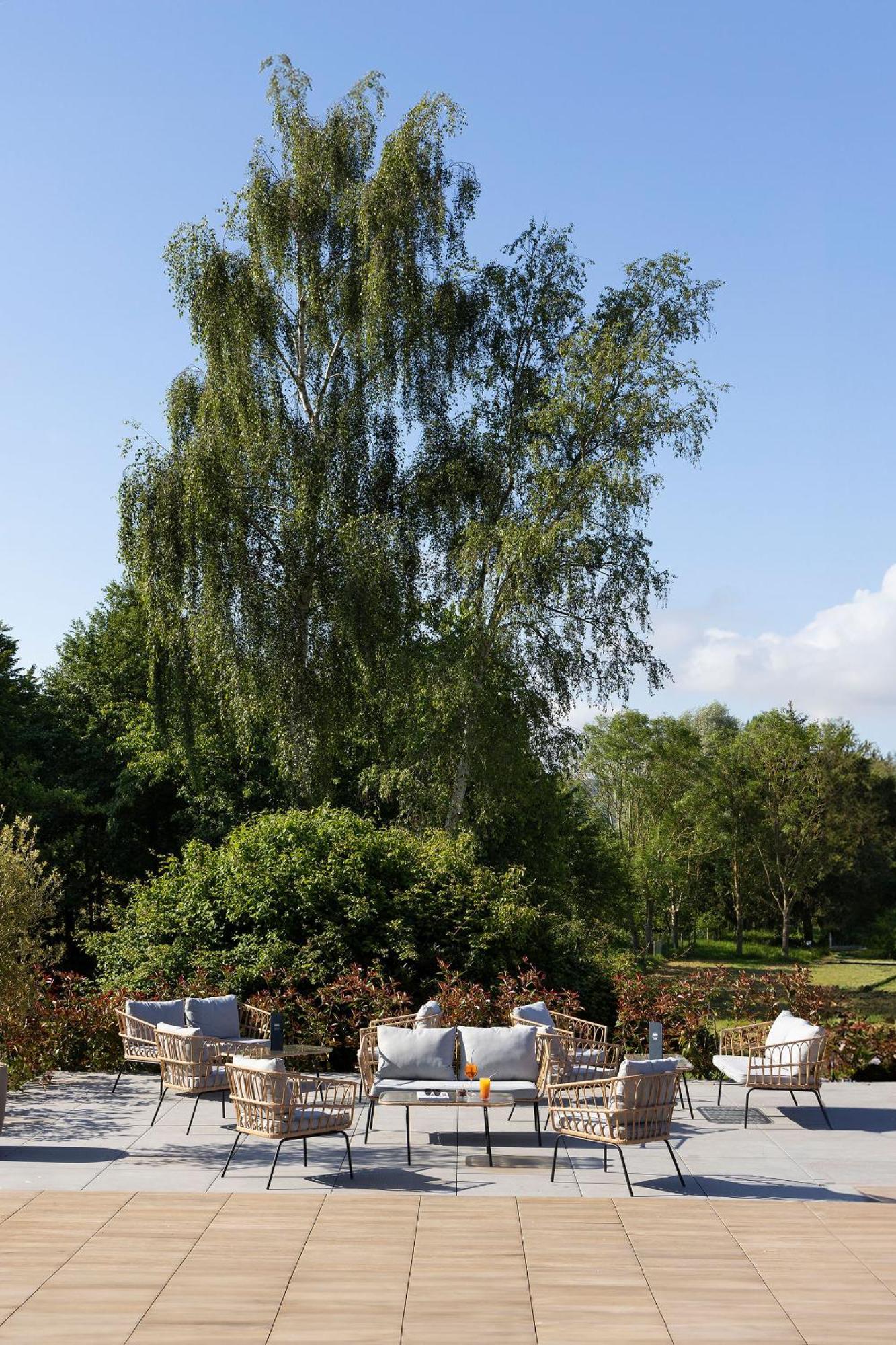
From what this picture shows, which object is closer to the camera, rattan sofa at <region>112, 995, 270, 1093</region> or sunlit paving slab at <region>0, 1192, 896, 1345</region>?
sunlit paving slab at <region>0, 1192, 896, 1345</region>

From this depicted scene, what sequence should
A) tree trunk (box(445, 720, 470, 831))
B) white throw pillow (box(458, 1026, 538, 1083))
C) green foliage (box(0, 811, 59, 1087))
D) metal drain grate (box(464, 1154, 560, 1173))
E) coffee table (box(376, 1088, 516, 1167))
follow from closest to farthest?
coffee table (box(376, 1088, 516, 1167)) < metal drain grate (box(464, 1154, 560, 1173)) < white throw pillow (box(458, 1026, 538, 1083)) < green foliage (box(0, 811, 59, 1087)) < tree trunk (box(445, 720, 470, 831))

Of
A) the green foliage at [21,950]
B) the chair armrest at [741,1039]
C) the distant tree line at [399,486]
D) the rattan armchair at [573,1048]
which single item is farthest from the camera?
the distant tree line at [399,486]

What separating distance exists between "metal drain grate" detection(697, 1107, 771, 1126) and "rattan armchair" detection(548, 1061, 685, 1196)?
1929 mm

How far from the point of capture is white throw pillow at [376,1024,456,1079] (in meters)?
8.59

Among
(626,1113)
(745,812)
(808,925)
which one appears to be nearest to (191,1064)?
(626,1113)

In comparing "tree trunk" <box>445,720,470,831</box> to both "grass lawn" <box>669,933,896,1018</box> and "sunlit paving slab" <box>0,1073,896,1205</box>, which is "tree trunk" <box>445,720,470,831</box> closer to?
"sunlit paving slab" <box>0,1073,896,1205</box>

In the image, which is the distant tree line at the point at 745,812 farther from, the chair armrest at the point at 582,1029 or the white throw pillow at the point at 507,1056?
the white throw pillow at the point at 507,1056

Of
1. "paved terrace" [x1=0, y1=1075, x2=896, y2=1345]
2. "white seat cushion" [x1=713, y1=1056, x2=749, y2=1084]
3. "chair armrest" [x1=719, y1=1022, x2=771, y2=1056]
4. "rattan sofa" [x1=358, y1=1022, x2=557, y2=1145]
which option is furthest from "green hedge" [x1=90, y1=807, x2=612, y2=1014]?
"rattan sofa" [x1=358, y1=1022, x2=557, y2=1145]

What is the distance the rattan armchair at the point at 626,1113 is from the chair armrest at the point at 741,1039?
233 centimetres

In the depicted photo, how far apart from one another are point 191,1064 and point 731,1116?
13.3ft

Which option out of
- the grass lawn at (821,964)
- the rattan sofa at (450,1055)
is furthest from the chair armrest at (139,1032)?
the grass lawn at (821,964)

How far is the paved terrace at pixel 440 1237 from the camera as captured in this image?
17.1 feet

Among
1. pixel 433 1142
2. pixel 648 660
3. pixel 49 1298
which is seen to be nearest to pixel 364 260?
pixel 648 660

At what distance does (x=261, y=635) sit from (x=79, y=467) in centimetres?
400
